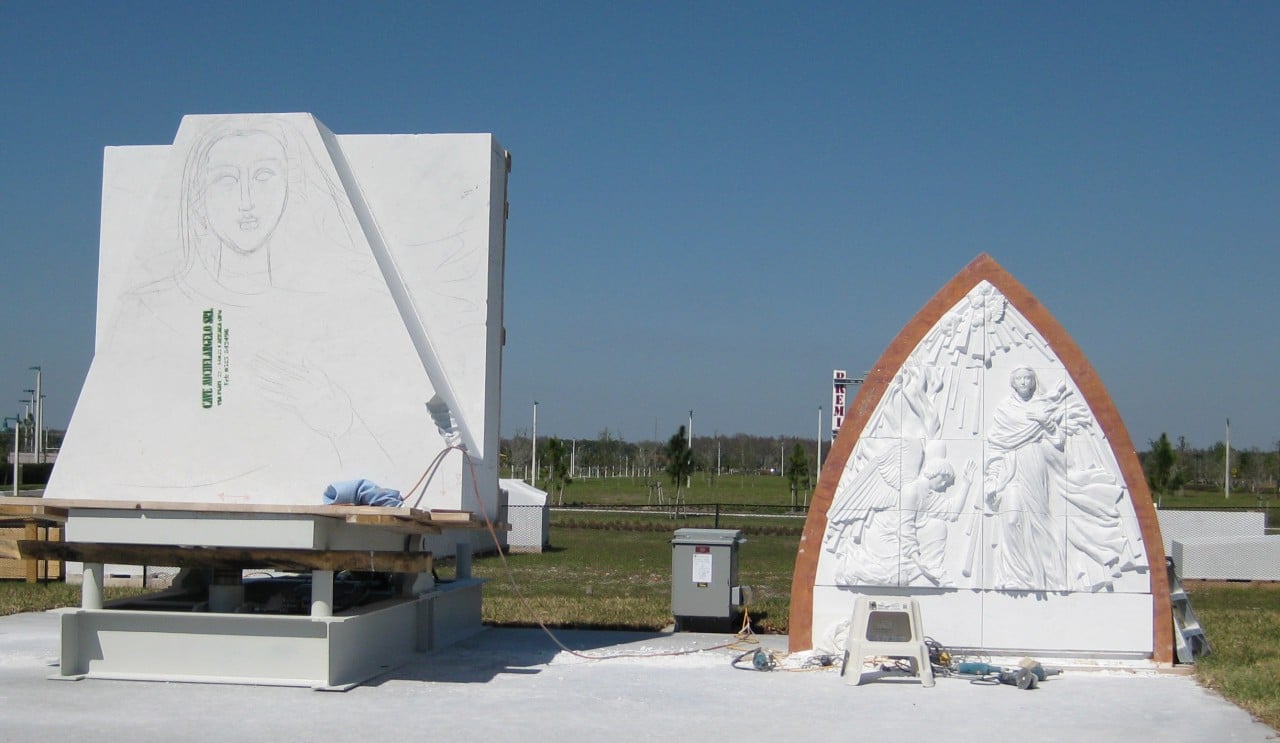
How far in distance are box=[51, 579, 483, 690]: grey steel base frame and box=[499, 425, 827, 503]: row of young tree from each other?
4025 centimetres

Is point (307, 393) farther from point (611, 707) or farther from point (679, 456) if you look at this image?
point (679, 456)

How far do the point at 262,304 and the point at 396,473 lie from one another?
2064mm

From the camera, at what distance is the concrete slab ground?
8.63 metres

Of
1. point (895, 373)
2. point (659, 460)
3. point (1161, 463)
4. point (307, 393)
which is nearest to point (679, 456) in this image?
point (1161, 463)

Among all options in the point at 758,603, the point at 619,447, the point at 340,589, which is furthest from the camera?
the point at 619,447

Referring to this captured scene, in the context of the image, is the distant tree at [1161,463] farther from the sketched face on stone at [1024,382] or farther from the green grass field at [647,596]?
the sketched face on stone at [1024,382]

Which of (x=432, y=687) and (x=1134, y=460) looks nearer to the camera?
(x=432, y=687)

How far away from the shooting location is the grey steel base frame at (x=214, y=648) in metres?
10.2

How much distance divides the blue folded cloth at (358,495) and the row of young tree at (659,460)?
1580 inches

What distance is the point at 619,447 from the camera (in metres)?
95.7

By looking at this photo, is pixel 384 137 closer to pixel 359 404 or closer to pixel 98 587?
pixel 359 404

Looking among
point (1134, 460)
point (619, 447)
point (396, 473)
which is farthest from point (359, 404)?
point (619, 447)

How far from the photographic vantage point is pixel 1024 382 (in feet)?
39.0

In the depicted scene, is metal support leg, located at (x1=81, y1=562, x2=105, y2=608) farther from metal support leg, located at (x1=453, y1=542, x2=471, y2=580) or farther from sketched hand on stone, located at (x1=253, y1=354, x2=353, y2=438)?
metal support leg, located at (x1=453, y1=542, x2=471, y2=580)
